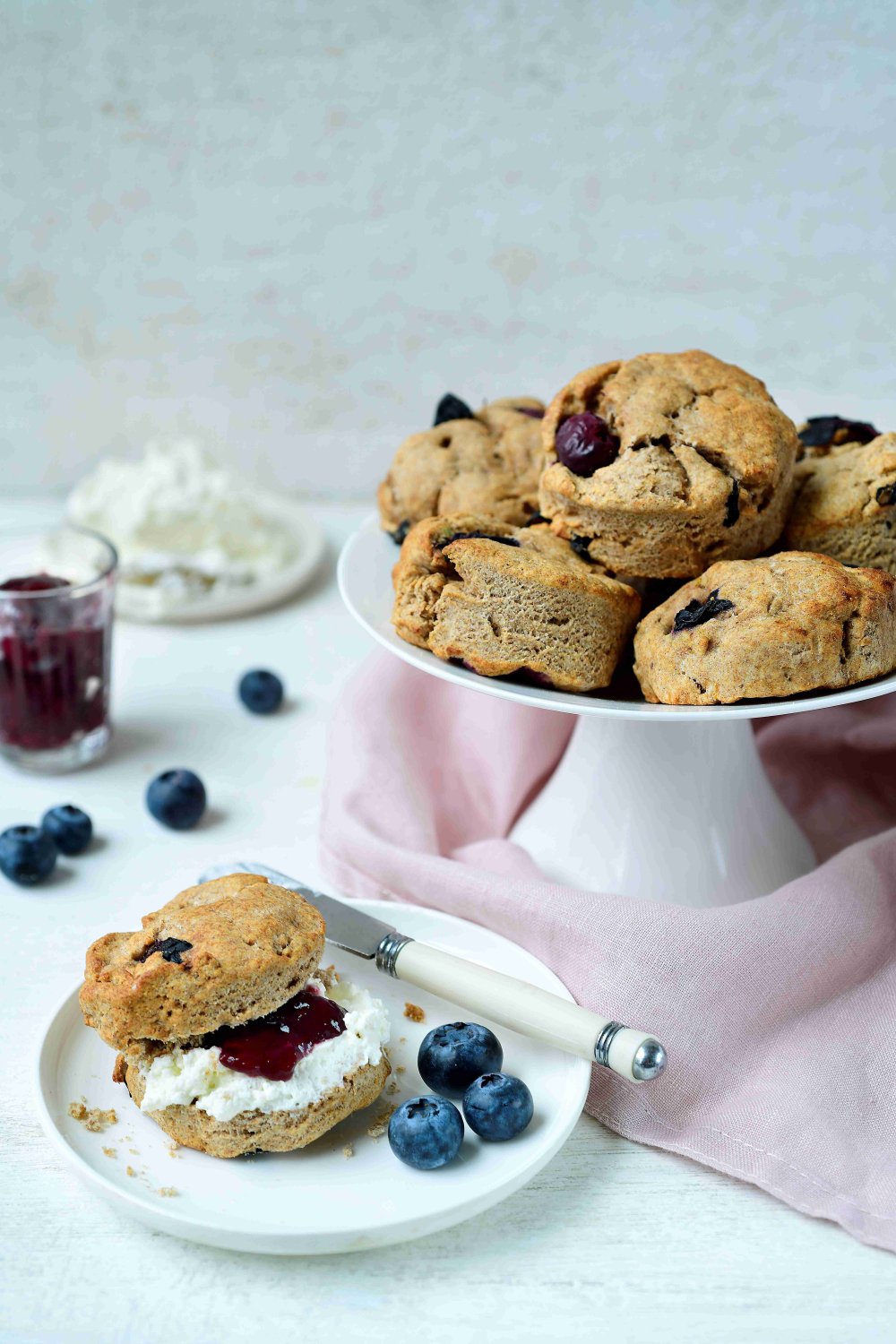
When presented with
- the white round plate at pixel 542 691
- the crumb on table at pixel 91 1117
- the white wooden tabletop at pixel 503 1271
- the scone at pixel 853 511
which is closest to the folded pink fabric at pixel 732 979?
the white wooden tabletop at pixel 503 1271

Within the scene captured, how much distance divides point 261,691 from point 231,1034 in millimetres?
1151

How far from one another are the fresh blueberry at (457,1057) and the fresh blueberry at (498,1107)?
0.19 feet

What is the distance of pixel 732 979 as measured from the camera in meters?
1.50

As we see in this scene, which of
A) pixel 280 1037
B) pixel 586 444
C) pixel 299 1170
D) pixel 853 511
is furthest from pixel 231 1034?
pixel 853 511

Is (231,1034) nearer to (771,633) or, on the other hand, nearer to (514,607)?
(514,607)

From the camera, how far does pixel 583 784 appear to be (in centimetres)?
181

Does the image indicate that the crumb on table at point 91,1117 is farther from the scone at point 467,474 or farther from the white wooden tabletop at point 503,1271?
the scone at point 467,474

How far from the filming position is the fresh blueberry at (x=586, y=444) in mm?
1592

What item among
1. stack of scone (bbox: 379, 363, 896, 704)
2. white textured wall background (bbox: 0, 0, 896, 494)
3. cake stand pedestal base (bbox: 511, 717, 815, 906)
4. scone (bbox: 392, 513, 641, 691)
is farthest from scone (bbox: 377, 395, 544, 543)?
white textured wall background (bbox: 0, 0, 896, 494)

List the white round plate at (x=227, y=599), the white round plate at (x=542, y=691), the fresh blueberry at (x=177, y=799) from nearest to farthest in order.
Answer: the white round plate at (x=542, y=691) → the fresh blueberry at (x=177, y=799) → the white round plate at (x=227, y=599)

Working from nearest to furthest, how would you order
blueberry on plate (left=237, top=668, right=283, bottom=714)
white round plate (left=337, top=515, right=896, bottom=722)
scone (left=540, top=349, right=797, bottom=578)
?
white round plate (left=337, top=515, right=896, bottom=722), scone (left=540, top=349, right=797, bottom=578), blueberry on plate (left=237, top=668, right=283, bottom=714)

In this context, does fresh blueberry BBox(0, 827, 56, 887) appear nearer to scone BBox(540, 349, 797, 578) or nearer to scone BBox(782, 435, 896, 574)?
scone BBox(540, 349, 797, 578)

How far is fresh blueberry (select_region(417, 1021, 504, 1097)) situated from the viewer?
1389mm

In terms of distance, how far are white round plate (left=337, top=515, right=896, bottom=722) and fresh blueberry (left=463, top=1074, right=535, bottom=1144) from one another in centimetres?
41
